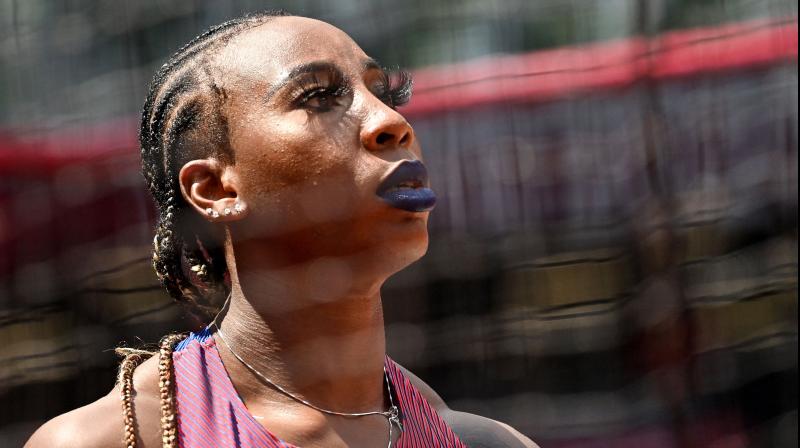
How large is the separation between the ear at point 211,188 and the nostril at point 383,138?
161mm

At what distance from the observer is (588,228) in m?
1.81

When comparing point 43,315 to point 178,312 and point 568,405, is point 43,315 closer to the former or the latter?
point 178,312

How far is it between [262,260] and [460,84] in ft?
2.16

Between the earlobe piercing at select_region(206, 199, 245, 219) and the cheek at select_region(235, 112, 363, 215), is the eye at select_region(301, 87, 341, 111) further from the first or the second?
the earlobe piercing at select_region(206, 199, 245, 219)

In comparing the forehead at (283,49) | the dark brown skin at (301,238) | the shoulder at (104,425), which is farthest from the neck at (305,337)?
the forehead at (283,49)

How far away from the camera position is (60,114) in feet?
4.63

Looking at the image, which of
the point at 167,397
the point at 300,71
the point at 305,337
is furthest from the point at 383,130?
Answer: the point at 167,397

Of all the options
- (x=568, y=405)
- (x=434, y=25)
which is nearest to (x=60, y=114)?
(x=434, y=25)

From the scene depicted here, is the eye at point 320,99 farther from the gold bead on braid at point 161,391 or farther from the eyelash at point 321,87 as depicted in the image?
the gold bead on braid at point 161,391

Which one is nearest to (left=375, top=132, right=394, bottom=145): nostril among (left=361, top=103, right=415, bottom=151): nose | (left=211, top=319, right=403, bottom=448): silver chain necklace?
(left=361, top=103, right=415, bottom=151): nose

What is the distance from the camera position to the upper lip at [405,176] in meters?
1.10

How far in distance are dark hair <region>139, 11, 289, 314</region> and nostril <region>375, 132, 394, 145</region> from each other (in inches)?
6.9

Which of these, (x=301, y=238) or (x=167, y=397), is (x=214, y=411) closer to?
(x=167, y=397)

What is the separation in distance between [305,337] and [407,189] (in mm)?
203
